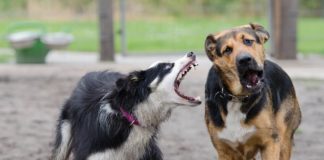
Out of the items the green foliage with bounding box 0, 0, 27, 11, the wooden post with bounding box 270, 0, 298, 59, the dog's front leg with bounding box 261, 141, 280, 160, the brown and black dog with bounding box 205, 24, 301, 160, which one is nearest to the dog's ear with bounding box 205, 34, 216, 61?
the brown and black dog with bounding box 205, 24, 301, 160

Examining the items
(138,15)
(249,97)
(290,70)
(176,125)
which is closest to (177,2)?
(138,15)

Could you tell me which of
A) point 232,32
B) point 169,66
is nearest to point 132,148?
point 169,66

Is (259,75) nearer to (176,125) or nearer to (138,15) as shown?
(176,125)

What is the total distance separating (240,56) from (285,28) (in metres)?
10.5

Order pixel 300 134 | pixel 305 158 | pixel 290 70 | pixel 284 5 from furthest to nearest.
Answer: pixel 284 5 → pixel 290 70 → pixel 300 134 → pixel 305 158

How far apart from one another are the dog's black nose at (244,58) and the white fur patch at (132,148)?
1093 mm

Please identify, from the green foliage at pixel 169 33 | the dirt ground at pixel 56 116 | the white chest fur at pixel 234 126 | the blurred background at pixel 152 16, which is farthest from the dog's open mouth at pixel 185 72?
the blurred background at pixel 152 16

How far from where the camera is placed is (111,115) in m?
5.70

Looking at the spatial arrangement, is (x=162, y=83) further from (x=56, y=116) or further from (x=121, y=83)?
(x=56, y=116)

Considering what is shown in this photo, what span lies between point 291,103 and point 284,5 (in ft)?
31.5

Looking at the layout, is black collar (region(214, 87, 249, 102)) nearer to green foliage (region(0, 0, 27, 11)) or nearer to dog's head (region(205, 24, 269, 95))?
dog's head (region(205, 24, 269, 95))

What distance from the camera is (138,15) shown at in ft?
91.8

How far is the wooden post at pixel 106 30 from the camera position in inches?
601

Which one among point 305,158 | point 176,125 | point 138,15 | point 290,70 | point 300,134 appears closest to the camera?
point 305,158
